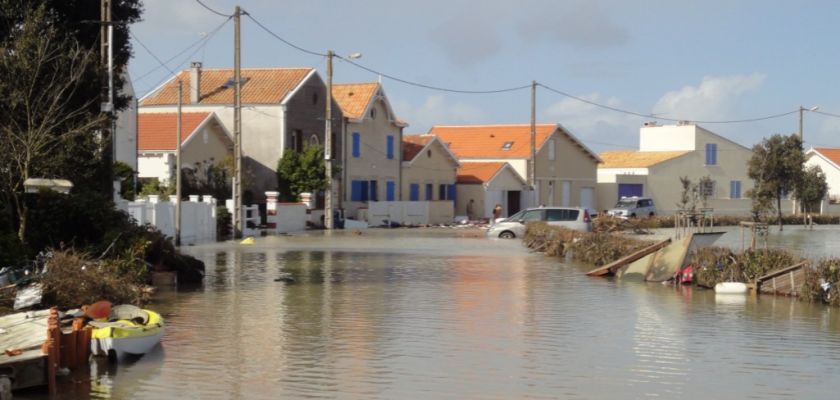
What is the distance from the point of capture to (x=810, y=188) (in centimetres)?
6800

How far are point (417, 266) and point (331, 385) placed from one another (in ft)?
56.5

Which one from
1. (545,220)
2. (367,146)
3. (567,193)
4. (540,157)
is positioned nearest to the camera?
(545,220)

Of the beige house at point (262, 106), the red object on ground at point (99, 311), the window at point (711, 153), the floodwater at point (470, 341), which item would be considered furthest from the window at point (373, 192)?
the red object on ground at point (99, 311)

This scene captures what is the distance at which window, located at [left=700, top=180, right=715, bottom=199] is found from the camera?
6914cm

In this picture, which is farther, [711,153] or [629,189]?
[711,153]

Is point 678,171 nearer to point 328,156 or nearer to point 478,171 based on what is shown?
point 478,171

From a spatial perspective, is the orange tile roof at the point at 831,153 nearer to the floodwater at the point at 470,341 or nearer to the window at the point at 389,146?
the window at the point at 389,146

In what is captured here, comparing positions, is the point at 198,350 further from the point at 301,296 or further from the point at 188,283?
the point at 188,283

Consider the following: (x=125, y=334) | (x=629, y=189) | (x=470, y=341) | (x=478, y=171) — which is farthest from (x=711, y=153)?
(x=125, y=334)

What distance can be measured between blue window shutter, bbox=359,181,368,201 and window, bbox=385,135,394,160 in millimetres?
3271

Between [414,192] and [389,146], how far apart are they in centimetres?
375

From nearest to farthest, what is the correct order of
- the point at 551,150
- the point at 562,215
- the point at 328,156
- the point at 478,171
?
the point at 562,215, the point at 328,156, the point at 478,171, the point at 551,150

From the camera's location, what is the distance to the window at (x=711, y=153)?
80500mm

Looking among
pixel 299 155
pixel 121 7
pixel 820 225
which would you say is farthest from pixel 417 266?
pixel 820 225
